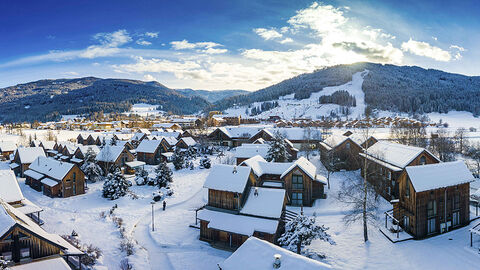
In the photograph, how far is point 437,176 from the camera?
22.5 m

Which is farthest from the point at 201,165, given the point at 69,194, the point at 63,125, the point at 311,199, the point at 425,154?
the point at 63,125

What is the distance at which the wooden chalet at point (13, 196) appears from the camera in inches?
1003

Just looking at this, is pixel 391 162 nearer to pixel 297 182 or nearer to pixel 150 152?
pixel 297 182

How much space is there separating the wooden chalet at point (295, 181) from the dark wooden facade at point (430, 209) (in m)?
8.85

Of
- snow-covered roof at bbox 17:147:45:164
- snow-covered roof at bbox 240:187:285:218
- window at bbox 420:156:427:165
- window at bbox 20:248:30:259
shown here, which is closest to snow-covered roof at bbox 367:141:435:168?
window at bbox 420:156:427:165

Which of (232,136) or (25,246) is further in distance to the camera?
(232,136)

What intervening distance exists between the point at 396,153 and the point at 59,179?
43804 millimetres

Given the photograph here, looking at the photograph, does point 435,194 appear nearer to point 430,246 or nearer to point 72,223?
point 430,246

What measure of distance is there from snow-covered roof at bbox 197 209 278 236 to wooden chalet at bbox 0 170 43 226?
16.8 metres

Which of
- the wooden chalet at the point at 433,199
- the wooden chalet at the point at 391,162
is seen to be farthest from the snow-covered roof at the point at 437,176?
the wooden chalet at the point at 391,162

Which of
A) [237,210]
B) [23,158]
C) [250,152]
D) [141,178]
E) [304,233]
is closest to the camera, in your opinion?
[304,233]

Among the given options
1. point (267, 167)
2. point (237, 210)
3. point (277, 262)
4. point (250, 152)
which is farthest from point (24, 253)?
point (250, 152)

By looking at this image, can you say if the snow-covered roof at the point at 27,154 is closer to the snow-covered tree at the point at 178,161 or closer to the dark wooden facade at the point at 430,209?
the snow-covered tree at the point at 178,161

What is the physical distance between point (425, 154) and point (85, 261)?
1358 inches
